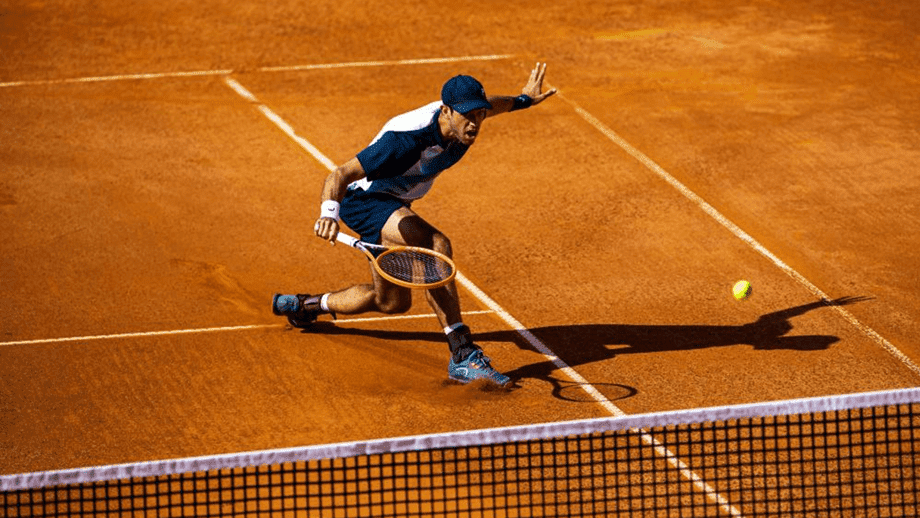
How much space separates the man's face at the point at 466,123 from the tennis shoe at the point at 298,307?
1.96 m

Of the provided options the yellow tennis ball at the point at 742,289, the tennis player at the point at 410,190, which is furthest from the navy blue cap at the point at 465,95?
the yellow tennis ball at the point at 742,289

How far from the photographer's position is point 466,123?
356 inches

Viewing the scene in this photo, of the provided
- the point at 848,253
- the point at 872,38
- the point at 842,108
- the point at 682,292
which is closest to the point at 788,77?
the point at 842,108

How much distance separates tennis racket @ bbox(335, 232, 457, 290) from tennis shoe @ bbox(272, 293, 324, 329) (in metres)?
1.10

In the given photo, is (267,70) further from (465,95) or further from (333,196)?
(465,95)

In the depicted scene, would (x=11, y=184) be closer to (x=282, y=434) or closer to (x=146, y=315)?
(x=146, y=315)

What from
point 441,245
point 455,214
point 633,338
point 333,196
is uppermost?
point 333,196

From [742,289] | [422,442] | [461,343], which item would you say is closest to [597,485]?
[461,343]

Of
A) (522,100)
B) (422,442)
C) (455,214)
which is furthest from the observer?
(455,214)

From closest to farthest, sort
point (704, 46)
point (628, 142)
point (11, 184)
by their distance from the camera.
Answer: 1. point (11, 184)
2. point (628, 142)
3. point (704, 46)

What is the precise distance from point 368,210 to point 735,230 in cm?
415

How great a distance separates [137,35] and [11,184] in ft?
15.8

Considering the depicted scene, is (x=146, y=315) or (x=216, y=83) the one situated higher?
(x=216, y=83)

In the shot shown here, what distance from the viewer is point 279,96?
1580 cm
